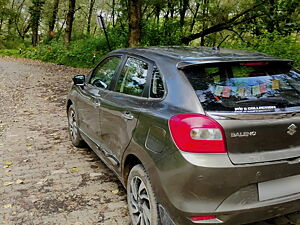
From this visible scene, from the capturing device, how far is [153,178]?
8.20ft

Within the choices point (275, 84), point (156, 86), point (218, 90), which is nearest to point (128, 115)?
point (156, 86)

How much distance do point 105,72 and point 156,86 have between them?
1.49 m

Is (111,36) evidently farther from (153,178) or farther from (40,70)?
(153,178)

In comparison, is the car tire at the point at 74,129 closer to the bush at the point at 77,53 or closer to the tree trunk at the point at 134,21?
the tree trunk at the point at 134,21

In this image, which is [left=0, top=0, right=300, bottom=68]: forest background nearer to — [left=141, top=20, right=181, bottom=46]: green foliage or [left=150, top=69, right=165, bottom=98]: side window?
[left=141, top=20, right=181, bottom=46]: green foliage

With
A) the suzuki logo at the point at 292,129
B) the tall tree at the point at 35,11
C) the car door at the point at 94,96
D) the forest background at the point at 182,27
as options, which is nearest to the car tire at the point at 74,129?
the car door at the point at 94,96

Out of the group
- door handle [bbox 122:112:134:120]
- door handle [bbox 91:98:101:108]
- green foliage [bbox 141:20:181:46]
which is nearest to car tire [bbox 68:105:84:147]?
door handle [bbox 91:98:101:108]

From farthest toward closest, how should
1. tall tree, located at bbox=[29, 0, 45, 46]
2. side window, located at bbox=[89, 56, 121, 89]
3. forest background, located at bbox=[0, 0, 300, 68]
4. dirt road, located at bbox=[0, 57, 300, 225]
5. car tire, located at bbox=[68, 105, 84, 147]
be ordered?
tall tree, located at bbox=[29, 0, 45, 46] → forest background, located at bbox=[0, 0, 300, 68] → car tire, located at bbox=[68, 105, 84, 147] → side window, located at bbox=[89, 56, 121, 89] → dirt road, located at bbox=[0, 57, 300, 225]

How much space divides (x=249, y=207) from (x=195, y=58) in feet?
4.36

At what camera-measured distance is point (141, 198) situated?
9.21 feet

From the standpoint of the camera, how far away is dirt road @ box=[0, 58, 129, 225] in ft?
10.9

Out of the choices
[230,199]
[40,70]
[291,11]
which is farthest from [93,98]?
[40,70]

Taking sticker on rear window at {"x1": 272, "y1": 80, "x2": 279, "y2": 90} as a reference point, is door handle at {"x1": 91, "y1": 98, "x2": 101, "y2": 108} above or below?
below

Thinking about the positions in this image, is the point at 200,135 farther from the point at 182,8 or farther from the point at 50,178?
the point at 182,8
